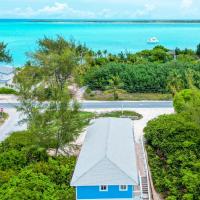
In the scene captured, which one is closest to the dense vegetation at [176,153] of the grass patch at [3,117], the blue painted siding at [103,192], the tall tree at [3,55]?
the blue painted siding at [103,192]

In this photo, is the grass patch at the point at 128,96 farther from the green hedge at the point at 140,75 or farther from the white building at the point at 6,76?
the white building at the point at 6,76

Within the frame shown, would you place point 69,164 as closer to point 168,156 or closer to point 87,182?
point 87,182

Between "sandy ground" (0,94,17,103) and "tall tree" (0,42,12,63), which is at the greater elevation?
"tall tree" (0,42,12,63)

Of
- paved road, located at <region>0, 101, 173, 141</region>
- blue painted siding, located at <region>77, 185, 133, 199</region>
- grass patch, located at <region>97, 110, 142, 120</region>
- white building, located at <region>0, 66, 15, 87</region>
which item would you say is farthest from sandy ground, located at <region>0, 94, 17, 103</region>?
blue painted siding, located at <region>77, 185, 133, 199</region>

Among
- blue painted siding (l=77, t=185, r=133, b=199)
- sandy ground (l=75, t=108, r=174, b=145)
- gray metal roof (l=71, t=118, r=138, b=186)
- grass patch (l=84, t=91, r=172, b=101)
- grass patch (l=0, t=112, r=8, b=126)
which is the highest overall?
gray metal roof (l=71, t=118, r=138, b=186)

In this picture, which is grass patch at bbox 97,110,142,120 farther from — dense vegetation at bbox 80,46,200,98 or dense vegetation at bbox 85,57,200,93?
dense vegetation at bbox 85,57,200,93

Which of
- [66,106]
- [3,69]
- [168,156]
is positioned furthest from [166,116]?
[3,69]
